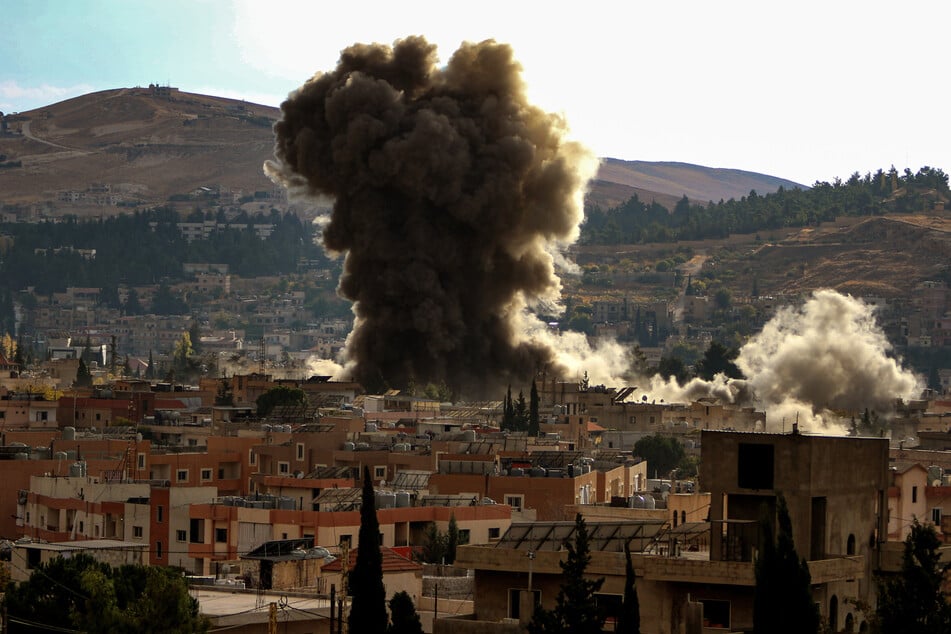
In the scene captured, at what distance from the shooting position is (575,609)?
58.9 feet

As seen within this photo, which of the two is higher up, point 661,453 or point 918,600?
point 918,600

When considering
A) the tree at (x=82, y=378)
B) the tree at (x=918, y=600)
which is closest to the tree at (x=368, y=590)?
the tree at (x=918, y=600)

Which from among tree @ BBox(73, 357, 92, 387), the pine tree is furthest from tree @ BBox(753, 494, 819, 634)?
tree @ BBox(73, 357, 92, 387)

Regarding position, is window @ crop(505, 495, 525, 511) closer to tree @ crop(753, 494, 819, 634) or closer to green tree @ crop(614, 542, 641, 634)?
green tree @ crop(614, 542, 641, 634)

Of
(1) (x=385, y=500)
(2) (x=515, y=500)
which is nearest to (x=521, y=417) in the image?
(2) (x=515, y=500)

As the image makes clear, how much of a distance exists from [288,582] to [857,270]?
15432cm

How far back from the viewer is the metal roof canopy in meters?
20.4

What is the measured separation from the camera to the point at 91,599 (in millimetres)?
23094

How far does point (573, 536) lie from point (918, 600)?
12.3 ft

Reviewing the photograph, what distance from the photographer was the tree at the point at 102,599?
22.4 metres

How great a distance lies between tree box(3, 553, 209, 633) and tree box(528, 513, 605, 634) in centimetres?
488

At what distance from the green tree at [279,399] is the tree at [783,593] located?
1794 inches

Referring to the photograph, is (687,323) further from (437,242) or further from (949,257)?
(437,242)

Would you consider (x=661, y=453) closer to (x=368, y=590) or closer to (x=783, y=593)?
(x=368, y=590)
